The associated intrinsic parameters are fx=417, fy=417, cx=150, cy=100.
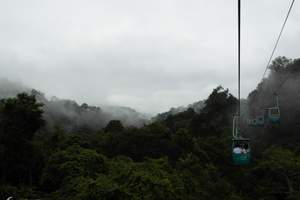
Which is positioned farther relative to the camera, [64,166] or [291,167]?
[291,167]

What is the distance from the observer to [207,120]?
49344mm

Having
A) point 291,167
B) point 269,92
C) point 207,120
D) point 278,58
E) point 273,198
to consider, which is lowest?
point 273,198

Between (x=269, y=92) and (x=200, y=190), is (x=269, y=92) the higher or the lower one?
the higher one

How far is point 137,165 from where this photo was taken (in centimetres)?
2075

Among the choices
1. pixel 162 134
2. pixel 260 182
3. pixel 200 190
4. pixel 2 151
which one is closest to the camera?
pixel 200 190

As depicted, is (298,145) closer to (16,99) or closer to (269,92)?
(269,92)

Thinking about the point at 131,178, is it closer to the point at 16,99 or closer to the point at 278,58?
the point at 16,99

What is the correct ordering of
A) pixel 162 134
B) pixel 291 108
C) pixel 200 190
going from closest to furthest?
pixel 200 190
pixel 162 134
pixel 291 108

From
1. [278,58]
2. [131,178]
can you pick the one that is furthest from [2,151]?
[278,58]

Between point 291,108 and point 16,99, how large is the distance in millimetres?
28429

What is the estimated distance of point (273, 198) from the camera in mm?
28828

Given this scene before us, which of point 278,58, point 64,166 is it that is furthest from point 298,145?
point 64,166

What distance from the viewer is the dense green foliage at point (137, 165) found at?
18.2m

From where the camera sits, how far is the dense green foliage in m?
18.2
